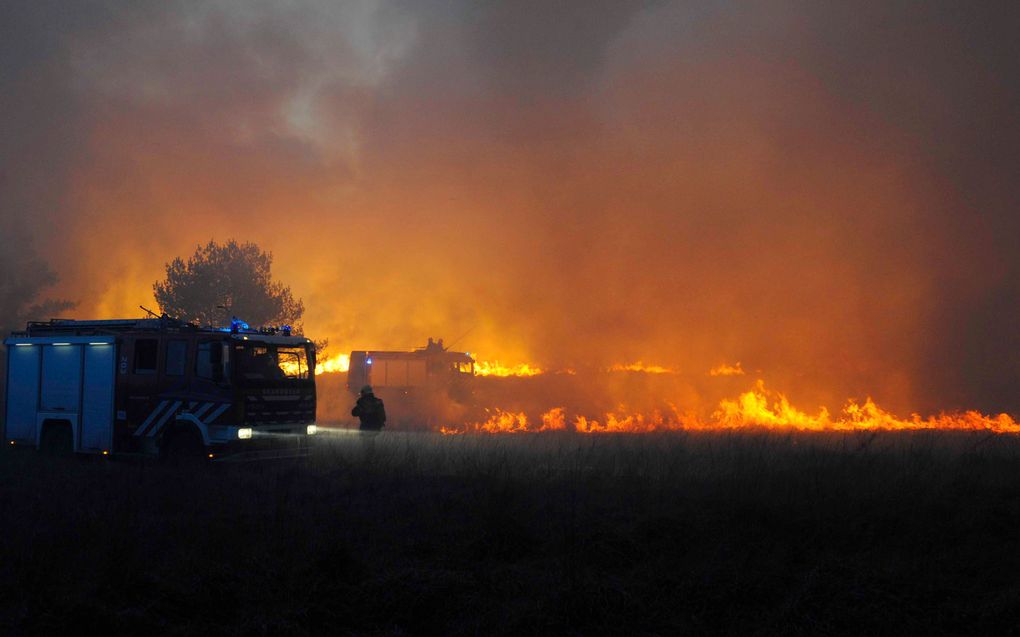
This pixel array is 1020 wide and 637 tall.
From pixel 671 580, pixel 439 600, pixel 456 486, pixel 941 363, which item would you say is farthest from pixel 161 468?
pixel 941 363

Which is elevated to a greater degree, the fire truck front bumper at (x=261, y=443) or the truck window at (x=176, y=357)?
the truck window at (x=176, y=357)

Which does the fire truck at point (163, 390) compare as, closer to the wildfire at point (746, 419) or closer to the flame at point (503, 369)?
the wildfire at point (746, 419)

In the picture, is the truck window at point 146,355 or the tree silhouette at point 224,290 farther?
the tree silhouette at point 224,290

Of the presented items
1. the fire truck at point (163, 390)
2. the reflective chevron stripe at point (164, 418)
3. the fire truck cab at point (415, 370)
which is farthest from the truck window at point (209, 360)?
the fire truck cab at point (415, 370)

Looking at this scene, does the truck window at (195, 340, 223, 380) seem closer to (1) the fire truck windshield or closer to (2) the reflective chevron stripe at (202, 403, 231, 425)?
(1) the fire truck windshield

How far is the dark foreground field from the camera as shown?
611 centimetres

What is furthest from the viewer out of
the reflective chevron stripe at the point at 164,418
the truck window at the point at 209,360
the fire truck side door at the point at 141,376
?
the fire truck side door at the point at 141,376

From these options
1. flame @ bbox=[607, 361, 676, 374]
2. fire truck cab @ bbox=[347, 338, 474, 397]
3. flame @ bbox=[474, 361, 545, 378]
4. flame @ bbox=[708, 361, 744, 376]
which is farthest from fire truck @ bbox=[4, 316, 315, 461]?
flame @ bbox=[474, 361, 545, 378]

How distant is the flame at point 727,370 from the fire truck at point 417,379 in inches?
496

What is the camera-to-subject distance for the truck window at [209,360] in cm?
1352

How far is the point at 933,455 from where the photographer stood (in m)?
13.0

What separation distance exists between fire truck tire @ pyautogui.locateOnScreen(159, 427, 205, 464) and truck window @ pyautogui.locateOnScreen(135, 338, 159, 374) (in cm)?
131

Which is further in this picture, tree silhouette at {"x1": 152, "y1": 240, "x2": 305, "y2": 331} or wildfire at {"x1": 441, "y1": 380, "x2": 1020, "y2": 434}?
tree silhouette at {"x1": 152, "y1": 240, "x2": 305, "y2": 331}

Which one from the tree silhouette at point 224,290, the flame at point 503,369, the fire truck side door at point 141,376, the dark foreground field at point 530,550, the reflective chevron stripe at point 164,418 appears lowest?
the dark foreground field at point 530,550
